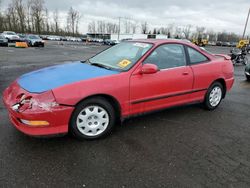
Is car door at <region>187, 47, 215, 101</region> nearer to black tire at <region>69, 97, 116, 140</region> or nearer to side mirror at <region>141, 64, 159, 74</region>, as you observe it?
side mirror at <region>141, 64, 159, 74</region>

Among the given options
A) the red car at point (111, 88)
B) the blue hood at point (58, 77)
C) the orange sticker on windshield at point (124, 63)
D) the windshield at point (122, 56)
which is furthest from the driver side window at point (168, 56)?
the blue hood at point (58, 77)

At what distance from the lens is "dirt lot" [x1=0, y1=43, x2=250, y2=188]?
7.39 feet

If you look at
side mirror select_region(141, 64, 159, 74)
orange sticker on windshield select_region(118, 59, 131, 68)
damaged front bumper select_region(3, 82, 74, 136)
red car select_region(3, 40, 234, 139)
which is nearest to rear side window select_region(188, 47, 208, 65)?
red car select_region(3, 40, 234, 139)

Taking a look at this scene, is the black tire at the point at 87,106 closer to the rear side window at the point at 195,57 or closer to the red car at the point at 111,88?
the red car at the point at 111,88

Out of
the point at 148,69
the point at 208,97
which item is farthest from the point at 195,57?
the point at 148,69

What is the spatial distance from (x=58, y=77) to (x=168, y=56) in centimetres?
192

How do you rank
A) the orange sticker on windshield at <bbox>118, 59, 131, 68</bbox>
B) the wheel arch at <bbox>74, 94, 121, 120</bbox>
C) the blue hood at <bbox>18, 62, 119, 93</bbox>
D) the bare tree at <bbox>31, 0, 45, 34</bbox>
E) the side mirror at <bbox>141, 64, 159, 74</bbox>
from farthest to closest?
the bare tree at <bbox>31, 0, 45, 34</bbox>, the orange sticker on windshield at <bbox>118, 59, 131, 68</bbox>, the side mirror at <bbox>141, 64, 159, 74</bbox>, the wheel arch at <bbox>74, 94, 121, 120</bbox>, the blue hood at <bbox>18, 62, 119, 93</bbox>

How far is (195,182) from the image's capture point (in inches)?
89.0

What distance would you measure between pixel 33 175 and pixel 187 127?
2.53m

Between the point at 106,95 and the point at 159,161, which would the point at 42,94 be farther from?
the point at 159,161

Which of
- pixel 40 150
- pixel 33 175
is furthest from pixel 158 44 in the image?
pixel 33 175

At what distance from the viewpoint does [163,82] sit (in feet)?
11.4

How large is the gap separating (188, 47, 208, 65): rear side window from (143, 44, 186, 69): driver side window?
188 millimetres

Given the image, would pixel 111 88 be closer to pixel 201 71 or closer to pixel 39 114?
pixel 39 114
